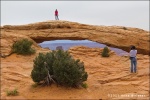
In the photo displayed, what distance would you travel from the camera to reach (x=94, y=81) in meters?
13.4

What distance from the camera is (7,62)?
15086 millimetres

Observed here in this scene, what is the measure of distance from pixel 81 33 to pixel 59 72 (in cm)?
863

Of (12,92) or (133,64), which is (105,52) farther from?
(12,92)

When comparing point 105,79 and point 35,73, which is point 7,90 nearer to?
point 35,73

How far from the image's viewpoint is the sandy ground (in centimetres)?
1094

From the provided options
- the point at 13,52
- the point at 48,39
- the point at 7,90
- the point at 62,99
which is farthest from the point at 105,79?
the point at 48,39

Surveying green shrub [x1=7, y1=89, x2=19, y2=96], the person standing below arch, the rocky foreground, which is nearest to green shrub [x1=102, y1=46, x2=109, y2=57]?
the rocky foreground

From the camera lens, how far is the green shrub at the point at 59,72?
11.2 m

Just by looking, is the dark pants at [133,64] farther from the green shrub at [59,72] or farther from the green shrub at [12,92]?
the green shrub at [12,92]

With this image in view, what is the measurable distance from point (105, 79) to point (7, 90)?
479 cm

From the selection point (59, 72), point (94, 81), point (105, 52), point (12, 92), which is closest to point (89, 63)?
point (105, 52)

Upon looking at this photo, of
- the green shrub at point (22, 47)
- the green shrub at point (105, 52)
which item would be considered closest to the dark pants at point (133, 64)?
the green shrub at point (105, 52)

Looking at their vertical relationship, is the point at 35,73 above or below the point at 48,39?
below

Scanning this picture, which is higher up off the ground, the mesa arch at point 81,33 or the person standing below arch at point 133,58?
the mesa arch at point 81,33
